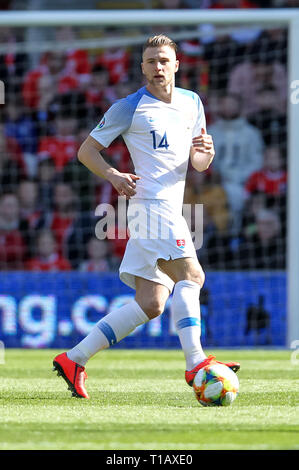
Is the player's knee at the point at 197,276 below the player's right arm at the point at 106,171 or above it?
below

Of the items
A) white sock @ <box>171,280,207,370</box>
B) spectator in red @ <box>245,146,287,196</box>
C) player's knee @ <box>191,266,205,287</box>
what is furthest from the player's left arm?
spectator in red @ <box>245,146,287,196</box>

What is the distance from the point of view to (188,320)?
4.98 m

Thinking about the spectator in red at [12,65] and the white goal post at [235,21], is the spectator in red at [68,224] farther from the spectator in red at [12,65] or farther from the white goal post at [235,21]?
the white goal post at [235,21]

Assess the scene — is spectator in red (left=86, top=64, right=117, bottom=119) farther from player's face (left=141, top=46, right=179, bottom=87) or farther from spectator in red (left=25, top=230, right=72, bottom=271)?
Result: player's face (left=141, top=46, right=179, bottom=87)

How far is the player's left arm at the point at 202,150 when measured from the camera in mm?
5258

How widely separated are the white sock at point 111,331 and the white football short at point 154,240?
20 centimetres

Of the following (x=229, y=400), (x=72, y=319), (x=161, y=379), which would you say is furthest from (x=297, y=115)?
(x=229, y=400)

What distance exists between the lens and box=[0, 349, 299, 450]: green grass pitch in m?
3.60

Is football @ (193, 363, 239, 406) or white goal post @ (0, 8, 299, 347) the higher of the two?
white goal post @ (0, 8, 299, 347)

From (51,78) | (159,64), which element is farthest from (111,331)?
(51,78)

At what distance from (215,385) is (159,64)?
5.88 feet

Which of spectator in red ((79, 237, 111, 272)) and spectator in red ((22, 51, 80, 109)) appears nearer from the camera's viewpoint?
spectator in red ((79, 237, 111, 272))

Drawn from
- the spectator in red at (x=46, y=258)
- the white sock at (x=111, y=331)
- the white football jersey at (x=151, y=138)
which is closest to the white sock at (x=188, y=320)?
the white sock at (x=111, y=331)

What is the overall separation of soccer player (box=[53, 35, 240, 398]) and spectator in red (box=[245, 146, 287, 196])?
20.1 feet
